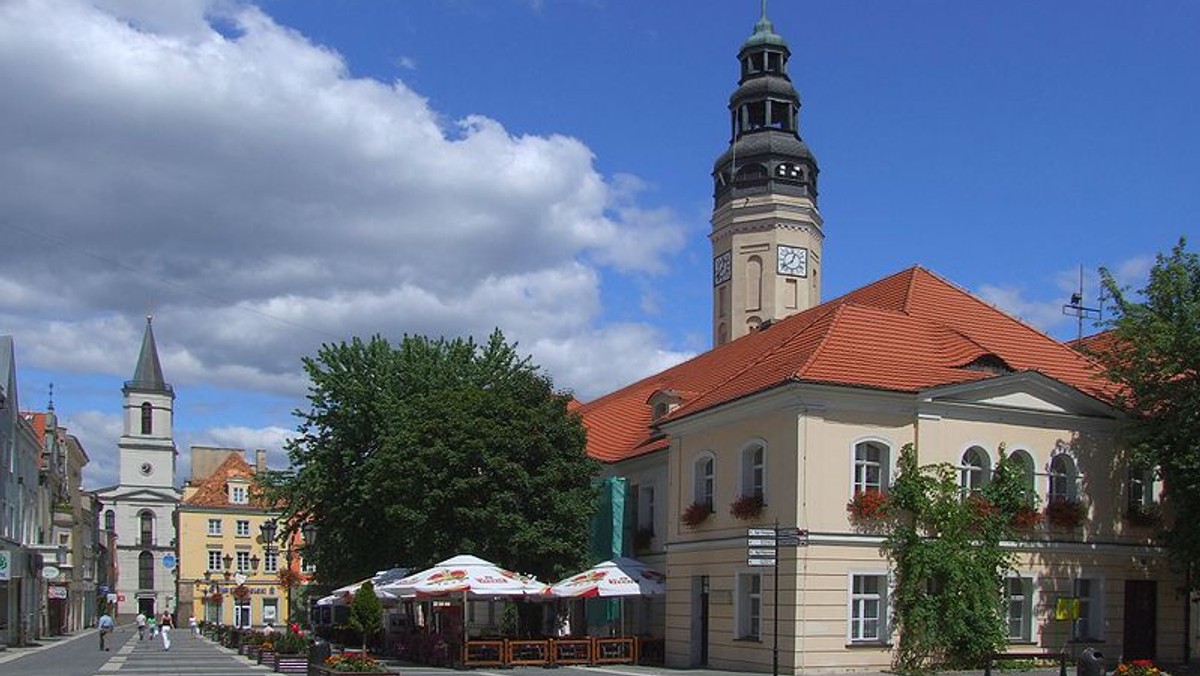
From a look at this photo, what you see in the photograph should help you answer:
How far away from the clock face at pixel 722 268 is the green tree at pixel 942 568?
3487 cm

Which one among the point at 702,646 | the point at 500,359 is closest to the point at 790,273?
the point at 500,359

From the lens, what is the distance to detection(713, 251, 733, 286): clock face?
206ft

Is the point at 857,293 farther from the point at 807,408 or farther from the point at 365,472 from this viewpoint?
the point at 365,472

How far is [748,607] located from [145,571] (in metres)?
104

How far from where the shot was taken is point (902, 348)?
30406mm

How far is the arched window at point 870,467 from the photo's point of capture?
1121 inches

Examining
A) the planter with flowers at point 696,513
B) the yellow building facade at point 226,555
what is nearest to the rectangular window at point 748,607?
the planter with flowers at point 696,513

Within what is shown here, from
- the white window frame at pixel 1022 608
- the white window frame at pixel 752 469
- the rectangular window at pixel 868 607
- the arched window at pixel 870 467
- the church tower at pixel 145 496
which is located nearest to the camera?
the rectangular window at pixel 868 607

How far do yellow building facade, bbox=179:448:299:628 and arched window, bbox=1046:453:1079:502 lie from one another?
240 ft

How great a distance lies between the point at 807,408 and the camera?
27.9 meters

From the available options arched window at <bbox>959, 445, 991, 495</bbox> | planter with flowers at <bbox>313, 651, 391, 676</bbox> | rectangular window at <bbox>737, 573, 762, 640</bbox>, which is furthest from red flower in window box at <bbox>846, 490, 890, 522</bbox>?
planter with flowers at <bbox>313, 651, 391, 676</bbox>

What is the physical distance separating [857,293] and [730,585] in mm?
12488

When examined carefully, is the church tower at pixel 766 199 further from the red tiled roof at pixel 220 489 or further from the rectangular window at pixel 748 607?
the red tiled roof at pixel 220 489

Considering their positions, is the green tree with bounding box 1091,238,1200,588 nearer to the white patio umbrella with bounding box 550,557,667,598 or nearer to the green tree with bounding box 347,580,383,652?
the white patio umbrella with bounding box 550,557,667,598
